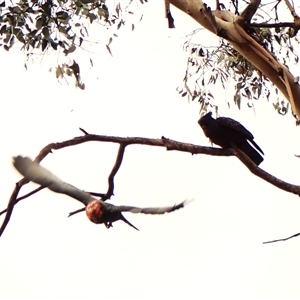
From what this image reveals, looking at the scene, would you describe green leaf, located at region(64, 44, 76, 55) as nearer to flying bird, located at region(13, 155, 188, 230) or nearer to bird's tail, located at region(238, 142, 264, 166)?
bird's tail, located at region(238, 142, 264, 166)

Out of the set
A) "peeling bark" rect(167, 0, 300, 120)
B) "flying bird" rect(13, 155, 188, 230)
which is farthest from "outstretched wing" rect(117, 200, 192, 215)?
"peeling bark" rect(167, 0, 300, 120)

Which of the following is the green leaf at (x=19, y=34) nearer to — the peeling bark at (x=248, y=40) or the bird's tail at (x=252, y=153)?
the peeling bark at (x=248, y=40)

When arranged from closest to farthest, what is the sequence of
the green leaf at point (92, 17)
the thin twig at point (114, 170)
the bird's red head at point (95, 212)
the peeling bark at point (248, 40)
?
the bird's red head at point (95, 212) → the thin twig at point (114, 170) → the peeling bark at point (248, 40) → the green leaf at point (92, 17)

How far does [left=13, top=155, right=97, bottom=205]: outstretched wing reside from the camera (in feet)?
5.82

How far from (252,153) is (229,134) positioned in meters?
0.13

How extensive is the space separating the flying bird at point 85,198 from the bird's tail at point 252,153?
66 centimetres

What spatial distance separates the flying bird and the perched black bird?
0.61 m

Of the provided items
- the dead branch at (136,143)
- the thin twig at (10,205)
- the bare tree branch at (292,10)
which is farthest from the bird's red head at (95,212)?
the bare tree branch at (292,10)

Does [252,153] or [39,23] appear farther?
[39,23]

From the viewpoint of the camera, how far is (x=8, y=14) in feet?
12.0

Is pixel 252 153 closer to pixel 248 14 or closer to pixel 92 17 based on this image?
pixel 248 14

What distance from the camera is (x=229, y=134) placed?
8.05ft

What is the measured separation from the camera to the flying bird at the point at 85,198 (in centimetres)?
175

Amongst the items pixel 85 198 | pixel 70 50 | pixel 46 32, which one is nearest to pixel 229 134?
pixel 85 198
